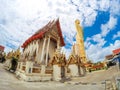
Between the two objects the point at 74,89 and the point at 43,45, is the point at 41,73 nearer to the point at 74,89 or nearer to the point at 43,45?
the point at 74,89

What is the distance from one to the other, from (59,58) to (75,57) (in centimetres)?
325

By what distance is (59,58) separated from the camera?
16406 mm

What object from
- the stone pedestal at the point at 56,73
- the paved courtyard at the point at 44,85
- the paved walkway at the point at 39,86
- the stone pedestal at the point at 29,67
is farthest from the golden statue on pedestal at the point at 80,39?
the paved walkway at the point at 39,86

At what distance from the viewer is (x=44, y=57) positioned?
24625 mm

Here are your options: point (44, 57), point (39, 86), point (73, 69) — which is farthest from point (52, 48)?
point (39, 86)

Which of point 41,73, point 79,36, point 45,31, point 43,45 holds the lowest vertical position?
point 41,73

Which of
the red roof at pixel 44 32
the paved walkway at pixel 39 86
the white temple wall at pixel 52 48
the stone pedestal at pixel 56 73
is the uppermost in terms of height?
the red roof at pixel 44 32

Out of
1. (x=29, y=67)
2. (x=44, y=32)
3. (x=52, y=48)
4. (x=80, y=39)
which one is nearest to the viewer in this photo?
(x=29, y=67)

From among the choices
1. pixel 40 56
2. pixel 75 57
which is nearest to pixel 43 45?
Answer: pixel 40 56

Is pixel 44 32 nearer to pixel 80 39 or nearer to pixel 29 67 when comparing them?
pixel 29 67

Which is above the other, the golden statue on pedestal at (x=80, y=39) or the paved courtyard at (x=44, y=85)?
the golden statue on pedestal at (x=80, y=39)

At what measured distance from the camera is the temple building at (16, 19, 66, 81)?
1488 centimetres

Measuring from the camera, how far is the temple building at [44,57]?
1488 cm

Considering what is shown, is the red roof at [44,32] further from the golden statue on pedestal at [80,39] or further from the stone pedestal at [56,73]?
the stone pedestal at [56,73]
